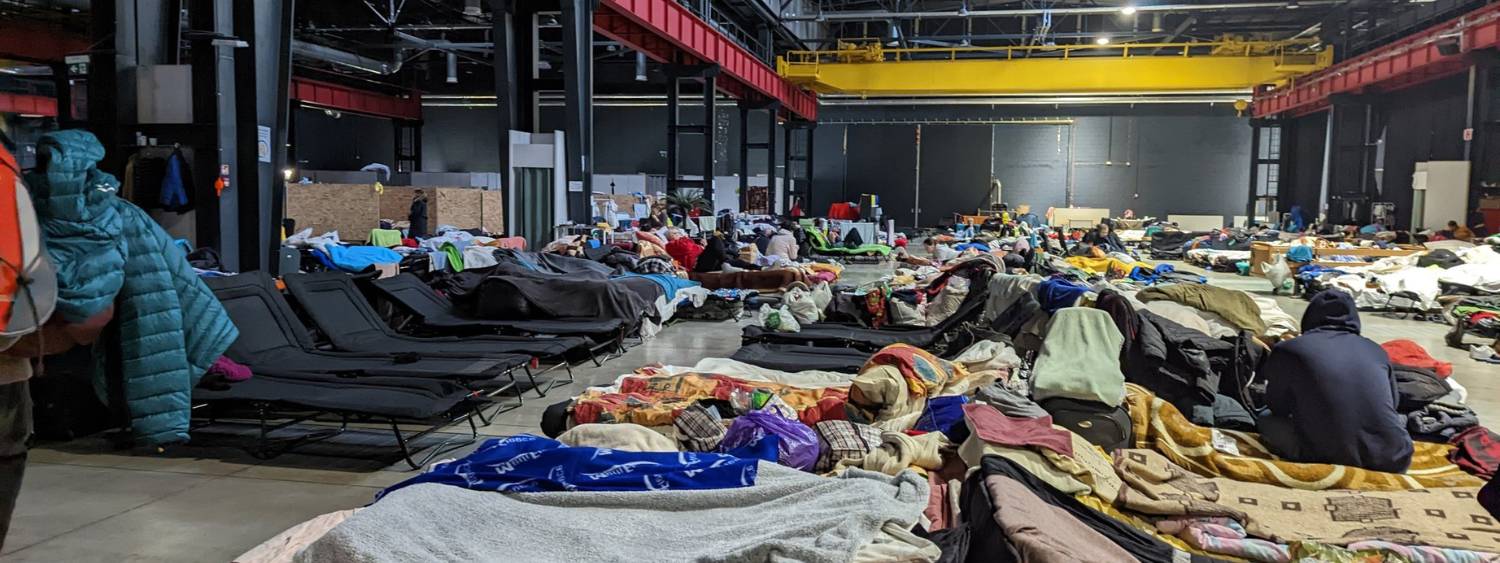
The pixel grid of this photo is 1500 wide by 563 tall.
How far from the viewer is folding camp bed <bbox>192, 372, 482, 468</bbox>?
4.31 metres

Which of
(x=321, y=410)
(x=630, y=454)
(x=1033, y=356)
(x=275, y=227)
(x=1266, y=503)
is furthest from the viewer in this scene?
(x=275, y=227)

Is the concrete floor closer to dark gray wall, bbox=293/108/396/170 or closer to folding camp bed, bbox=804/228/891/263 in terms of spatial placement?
folding camp bed, bbox=804/228/891/263

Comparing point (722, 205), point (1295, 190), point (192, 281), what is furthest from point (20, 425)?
point (1295, 190)

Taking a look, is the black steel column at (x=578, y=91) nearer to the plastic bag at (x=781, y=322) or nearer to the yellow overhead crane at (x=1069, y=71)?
the plastic bag at (x=781, y=322)

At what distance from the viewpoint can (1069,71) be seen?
21.7 metres

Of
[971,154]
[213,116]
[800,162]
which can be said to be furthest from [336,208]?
[971,154]

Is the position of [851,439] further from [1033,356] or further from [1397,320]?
[1397,320]

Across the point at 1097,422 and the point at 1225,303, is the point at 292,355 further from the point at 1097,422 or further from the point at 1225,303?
the point at 1225,303

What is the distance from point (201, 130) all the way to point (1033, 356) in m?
5.58

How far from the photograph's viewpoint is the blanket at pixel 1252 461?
13.1 feet

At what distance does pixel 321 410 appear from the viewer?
4.32 meters

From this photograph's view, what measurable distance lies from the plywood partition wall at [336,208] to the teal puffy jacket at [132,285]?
1003 centimetres

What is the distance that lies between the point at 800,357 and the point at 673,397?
160 centimetres

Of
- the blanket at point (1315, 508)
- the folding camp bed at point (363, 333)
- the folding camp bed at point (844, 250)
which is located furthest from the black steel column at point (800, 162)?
the blanket at point (1315, 508)
